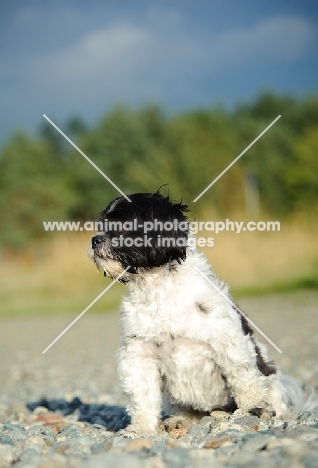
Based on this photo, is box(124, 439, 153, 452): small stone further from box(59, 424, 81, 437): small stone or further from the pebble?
box(59, 424, 81, 437): small stone

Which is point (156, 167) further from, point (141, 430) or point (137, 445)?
point (137, 445)

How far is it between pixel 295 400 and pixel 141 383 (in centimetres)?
120

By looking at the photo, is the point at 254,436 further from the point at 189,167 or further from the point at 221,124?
the point at 221,124

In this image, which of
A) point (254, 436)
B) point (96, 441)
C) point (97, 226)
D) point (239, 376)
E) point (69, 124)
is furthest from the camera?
point (69, 124)

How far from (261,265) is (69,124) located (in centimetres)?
6226

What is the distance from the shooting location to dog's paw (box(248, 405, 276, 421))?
4672 millimetres

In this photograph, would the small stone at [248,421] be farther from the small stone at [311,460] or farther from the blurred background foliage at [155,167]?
the blurred background foliage at [155,167]

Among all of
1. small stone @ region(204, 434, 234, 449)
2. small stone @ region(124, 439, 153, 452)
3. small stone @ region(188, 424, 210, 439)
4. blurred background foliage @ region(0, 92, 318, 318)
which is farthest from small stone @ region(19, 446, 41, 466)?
blurred background foliage @ region(0, 92, 318, 318)

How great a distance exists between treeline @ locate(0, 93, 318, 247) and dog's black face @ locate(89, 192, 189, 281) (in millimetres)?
32938

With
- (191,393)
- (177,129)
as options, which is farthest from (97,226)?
(177,129)

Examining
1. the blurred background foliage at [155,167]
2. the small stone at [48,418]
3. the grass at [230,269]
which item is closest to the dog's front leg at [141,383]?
the small stone at [48,418]

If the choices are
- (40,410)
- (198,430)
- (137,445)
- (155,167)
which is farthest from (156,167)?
(137,445)

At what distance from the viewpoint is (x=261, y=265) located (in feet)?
65.3

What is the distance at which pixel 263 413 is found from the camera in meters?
4.70
